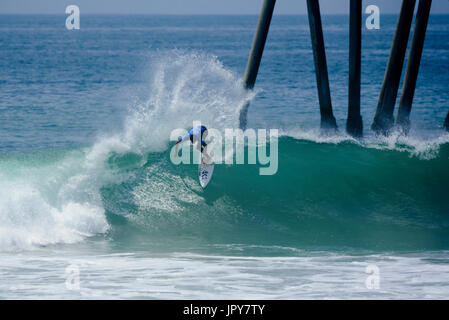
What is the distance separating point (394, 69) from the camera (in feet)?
44.6

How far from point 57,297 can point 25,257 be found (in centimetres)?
198

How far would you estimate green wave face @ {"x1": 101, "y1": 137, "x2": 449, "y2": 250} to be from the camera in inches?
415

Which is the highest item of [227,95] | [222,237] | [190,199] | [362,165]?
[227,95]

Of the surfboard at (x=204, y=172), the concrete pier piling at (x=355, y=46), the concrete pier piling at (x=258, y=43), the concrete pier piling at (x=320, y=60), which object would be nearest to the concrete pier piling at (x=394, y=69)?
the concrete pier piling at (x=355, y=46)

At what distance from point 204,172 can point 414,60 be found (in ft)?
17.7

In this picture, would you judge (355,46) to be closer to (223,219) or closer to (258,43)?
(258,43)

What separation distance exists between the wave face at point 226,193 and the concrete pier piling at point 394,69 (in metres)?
0.40

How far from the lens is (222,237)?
10484 mm

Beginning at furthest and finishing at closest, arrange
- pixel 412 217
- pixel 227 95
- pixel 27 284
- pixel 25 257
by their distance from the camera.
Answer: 1. pixel 227 95
2. pixel 412 217
3. pixel 25 257
4. pixel 27 284

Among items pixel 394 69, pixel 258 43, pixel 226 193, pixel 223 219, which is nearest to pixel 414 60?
pixel 394 69

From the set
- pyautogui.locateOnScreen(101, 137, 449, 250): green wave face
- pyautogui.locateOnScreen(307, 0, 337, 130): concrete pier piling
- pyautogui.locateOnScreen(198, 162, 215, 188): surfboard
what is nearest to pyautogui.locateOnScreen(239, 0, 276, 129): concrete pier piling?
pyautogui.locateOnScreen(307, 0, 337, 130): concrete pier piling

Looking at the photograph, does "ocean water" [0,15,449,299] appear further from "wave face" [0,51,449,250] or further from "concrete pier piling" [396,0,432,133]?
"concrete pier piling" [396,0,432,133]

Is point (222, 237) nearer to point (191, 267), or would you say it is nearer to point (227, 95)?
point (191, 267)
